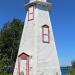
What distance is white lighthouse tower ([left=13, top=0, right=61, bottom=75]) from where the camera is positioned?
24297 mm

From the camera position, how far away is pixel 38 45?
24484mm

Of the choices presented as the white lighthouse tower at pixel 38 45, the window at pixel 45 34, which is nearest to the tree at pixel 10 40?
Result: the white lighthouse tower at pixel 38 45

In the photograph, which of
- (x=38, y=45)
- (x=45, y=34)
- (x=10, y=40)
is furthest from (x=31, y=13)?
(x=10, y=40)

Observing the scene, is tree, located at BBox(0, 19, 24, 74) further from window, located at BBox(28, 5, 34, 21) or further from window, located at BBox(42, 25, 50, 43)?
window, located at BBox(42, 25, 50, 43)

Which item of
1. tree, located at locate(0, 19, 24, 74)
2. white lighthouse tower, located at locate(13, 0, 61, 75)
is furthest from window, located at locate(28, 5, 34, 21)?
tree, located at locate(0, 19, 24, 74)

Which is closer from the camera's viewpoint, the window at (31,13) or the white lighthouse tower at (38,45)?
the white lighthouse tower at (38,45)

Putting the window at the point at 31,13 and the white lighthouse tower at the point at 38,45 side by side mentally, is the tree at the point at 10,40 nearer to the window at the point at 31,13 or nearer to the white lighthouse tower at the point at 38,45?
the white lighthouse tower at the point at 38,45

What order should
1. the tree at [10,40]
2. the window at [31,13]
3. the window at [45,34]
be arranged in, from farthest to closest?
the tree at [10,40] < the window at [31,13] < the window at [45,34]

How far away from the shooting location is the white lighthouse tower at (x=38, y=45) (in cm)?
2430

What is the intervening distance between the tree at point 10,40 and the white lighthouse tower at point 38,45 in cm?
1513

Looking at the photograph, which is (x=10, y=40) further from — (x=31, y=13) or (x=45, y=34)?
(x=45, y=34)

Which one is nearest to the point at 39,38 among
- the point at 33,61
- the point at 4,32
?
the point at 33,61

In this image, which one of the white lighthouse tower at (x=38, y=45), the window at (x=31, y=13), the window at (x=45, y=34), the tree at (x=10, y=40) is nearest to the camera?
the white lighthouse tower at (x=38, y=45)

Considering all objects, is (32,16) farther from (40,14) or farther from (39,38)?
(39,38)
